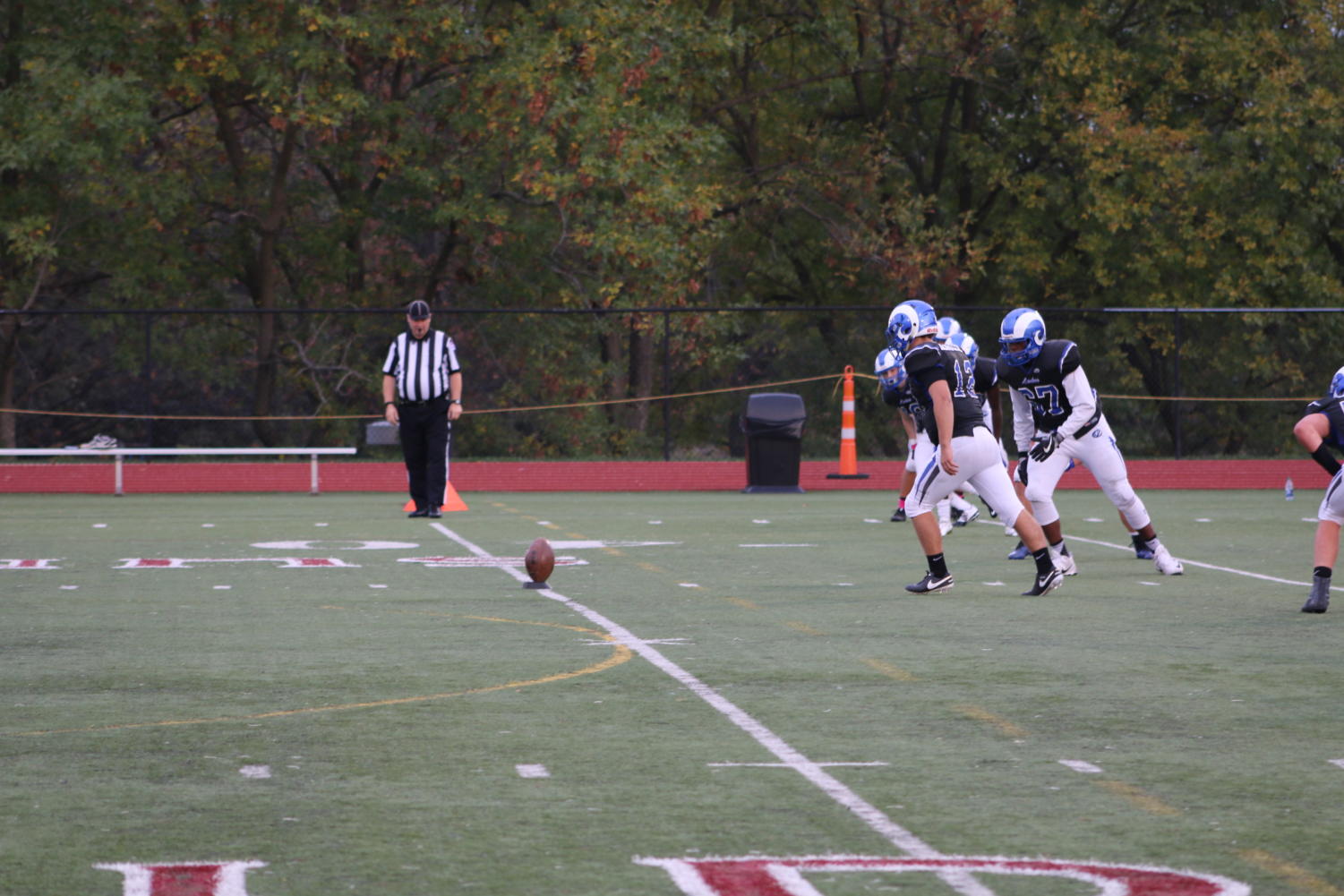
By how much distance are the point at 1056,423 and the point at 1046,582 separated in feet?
6.88

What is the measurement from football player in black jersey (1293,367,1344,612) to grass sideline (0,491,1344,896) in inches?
10.3

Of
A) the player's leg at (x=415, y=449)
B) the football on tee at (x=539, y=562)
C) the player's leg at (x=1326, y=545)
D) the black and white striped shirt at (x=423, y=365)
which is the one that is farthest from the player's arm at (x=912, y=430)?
the player's leg at (x=1326, y=545)

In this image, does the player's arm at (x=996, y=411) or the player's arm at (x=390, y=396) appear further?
the player's arm at (x=390, y=396)

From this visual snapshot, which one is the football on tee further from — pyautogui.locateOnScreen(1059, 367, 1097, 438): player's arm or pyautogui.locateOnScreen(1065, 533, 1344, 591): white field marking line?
pyautogui.locateOnScreen(1065, 533, 1344, 591): white field marking line

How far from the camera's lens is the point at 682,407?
29.7 meters

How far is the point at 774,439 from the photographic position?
2725 centimetres

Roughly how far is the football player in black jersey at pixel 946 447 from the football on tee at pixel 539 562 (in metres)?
2.41

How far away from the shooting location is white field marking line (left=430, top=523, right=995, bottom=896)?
5195 mm

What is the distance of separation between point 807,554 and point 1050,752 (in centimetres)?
929

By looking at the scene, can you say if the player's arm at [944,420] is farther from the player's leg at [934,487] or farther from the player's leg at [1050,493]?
the player's leg at [1050,493]

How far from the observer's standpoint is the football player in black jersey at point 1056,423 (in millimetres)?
14086

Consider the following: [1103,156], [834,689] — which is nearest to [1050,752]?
[834,689]

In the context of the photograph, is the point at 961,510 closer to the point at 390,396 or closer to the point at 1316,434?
the point at 390,396

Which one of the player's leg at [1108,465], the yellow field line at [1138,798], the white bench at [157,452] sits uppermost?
the player's leg at [1108,465]
